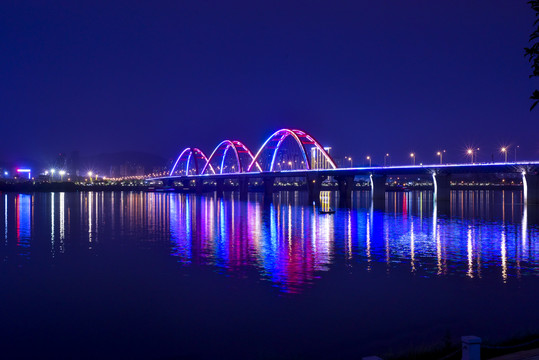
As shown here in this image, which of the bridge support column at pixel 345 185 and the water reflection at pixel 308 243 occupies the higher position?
the bridge support column at pixel 345 185

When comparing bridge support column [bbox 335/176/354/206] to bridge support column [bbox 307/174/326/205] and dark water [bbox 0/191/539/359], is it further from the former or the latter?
dark water [bbox 0/191/539/359]

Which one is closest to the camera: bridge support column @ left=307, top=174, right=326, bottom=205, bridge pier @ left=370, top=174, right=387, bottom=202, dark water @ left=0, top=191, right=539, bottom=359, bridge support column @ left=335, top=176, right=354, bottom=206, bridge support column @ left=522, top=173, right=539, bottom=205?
dark water @ left=0, top=191, right=539, bottom=359

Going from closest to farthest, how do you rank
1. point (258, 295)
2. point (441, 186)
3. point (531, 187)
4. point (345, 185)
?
1. point (258, 295)
2. point (531, 187)
3. point (441, 186)
4. point (345, 185)

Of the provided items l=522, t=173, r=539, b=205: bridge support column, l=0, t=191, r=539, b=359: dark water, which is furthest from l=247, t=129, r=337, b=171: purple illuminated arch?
l=0, t=191, r=539, b=359: dark water

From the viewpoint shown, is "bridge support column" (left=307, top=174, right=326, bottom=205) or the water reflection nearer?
the water reflection

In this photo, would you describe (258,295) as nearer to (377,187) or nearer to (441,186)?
(441,186)

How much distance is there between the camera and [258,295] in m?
22.0

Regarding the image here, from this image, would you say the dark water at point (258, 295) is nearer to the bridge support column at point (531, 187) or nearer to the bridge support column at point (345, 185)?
the bridge support column at point (531, 187)

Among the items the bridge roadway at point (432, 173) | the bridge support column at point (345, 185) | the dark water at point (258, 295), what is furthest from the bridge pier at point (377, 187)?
the dark water at point (258, 295)

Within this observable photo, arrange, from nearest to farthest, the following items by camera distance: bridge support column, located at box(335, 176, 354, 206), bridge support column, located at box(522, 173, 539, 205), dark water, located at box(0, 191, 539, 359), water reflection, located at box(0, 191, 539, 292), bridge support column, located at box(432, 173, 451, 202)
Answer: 1. dark water, located at box(0, 191, 539, 359)
2. water reflection, located at box(0, 191, 539, 292)
3. bridge support column, located at box(522, 173, 539, 205)
4. bridge support column, located at box(432, 173, 451, 202)
5. bridge support column, located at box(335, 176, 354, 206)

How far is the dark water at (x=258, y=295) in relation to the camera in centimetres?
1611

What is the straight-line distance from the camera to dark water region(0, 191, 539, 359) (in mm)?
16109

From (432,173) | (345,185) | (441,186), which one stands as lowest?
(441,186)

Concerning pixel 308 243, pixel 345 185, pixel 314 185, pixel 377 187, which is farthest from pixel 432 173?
pixel 308 243
